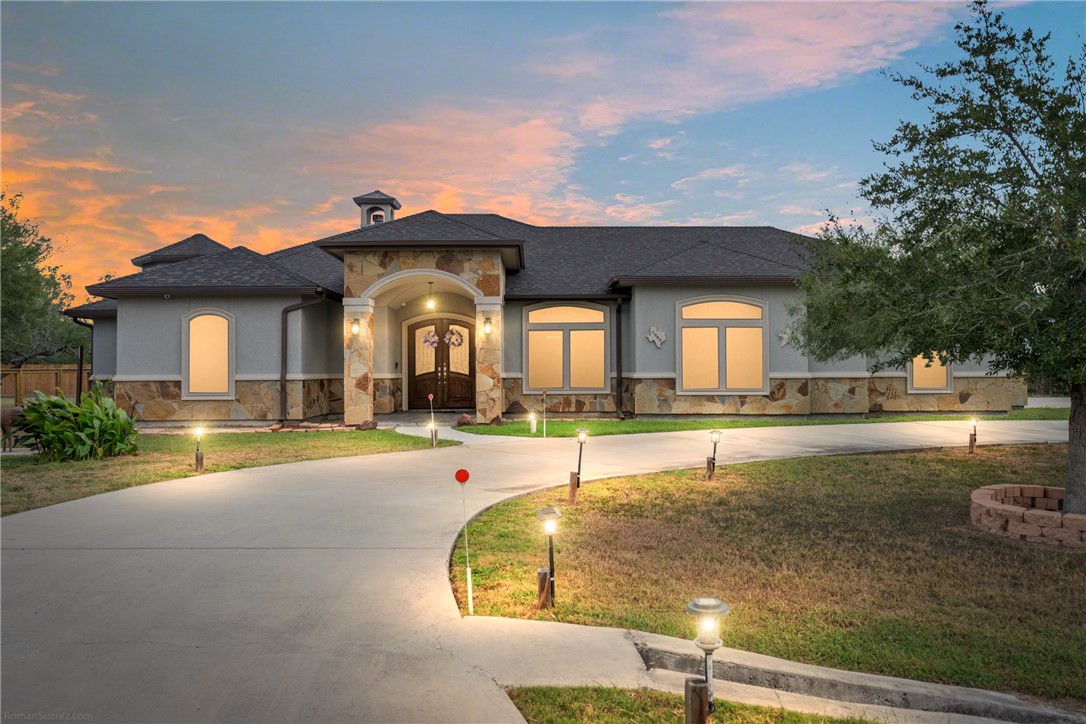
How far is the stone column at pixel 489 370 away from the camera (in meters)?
16.7

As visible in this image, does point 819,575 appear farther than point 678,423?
No

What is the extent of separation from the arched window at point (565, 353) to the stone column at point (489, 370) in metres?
2.20

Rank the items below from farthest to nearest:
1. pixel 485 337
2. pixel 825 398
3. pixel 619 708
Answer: pixel 825 398 → pixel 485 337 → pixel 619 708

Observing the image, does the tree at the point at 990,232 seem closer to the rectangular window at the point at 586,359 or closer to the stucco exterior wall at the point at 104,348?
the rectangular window at the point at 586,359

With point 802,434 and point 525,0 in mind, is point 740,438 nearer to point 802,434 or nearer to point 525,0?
point 802,434

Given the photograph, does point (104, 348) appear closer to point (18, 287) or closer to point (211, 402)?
point (211, 402)

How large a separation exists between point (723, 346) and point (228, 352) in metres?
13.0

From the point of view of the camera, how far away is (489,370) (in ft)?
55.2

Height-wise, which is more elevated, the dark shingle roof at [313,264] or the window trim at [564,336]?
the dark shingle roof at [313,264]

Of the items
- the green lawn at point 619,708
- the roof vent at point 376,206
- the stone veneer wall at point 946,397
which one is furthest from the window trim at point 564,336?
the green lawn at point 619,708

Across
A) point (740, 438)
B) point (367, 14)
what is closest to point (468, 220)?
point (367, 14)

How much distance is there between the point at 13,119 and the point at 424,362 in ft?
40.7

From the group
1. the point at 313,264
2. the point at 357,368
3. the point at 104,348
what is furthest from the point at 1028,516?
the point at 104,348

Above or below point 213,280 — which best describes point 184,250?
above
